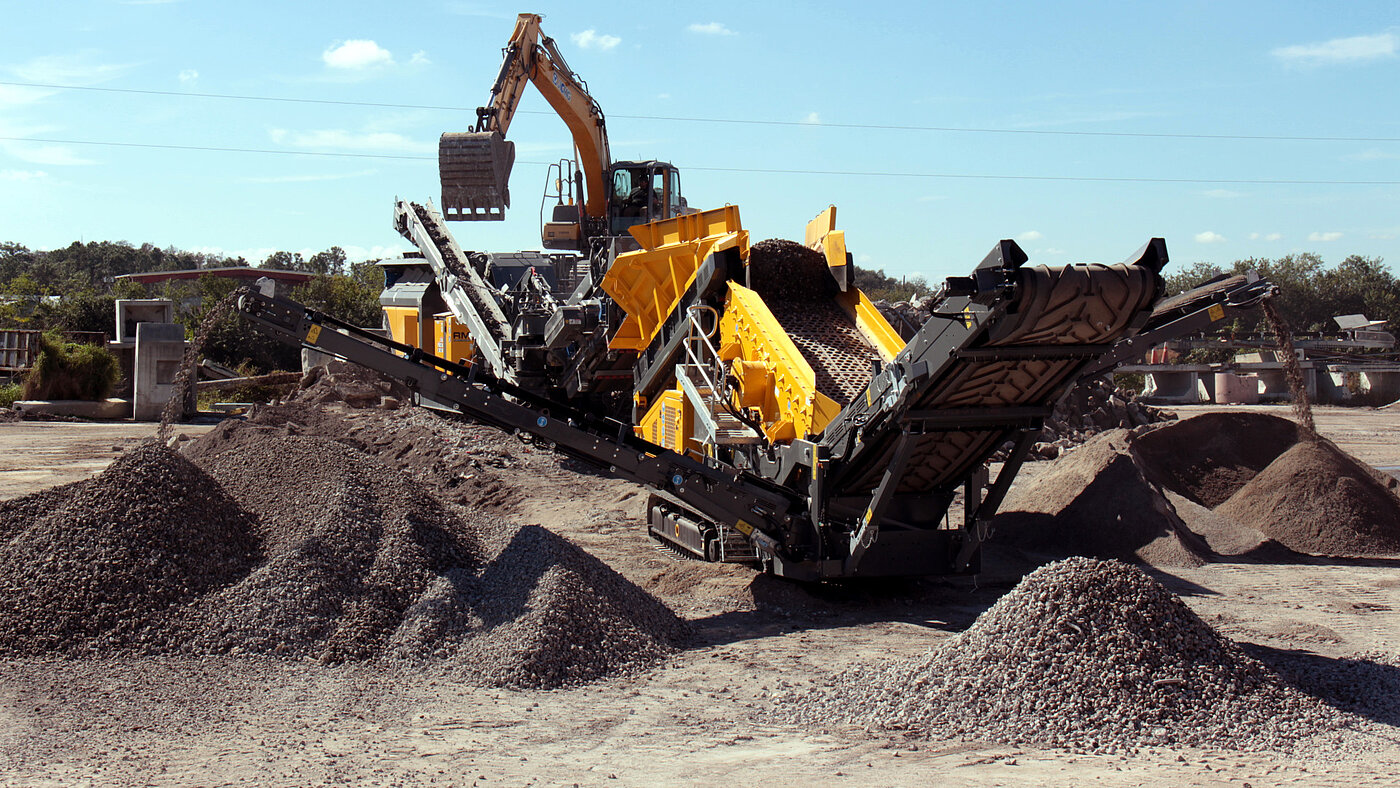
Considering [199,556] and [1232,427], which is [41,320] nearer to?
[199,556]

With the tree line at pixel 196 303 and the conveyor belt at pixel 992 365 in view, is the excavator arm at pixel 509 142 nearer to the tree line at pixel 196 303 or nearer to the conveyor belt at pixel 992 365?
the tree line at pixel 196 303

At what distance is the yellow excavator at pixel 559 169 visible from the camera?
45.5ft

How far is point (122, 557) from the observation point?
22.1ft

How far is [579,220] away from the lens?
47.8 ft

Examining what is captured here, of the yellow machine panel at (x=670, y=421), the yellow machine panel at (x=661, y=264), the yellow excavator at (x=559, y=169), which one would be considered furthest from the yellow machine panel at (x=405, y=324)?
the yellow machine panel at (x=670, y=421)

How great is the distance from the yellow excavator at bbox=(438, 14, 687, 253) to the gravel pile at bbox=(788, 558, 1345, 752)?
9.10 m

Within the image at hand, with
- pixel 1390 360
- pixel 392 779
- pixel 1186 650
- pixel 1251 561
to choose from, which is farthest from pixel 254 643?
pixel 1390 360

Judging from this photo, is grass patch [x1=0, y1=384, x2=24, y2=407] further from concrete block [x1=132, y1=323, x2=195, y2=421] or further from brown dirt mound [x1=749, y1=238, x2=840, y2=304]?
brown dirt mound [x1=749, y1=238, x2=840, y2=304]

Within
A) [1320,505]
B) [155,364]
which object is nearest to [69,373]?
[155,364]

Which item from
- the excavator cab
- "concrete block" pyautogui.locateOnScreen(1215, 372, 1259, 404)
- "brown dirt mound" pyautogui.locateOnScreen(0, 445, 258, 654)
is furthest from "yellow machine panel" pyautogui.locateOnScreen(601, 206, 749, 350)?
"concrete block" pyautogui.locateOnScreen(1215, 372, 1259, 404)

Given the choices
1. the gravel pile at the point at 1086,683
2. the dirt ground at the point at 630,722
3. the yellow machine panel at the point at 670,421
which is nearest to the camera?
the dirt ground at the point at 630,722

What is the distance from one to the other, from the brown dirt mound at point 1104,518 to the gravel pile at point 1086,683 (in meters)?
4.47

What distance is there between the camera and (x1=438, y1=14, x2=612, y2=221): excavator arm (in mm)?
13820

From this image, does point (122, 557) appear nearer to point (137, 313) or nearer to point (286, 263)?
point (137, 313)
